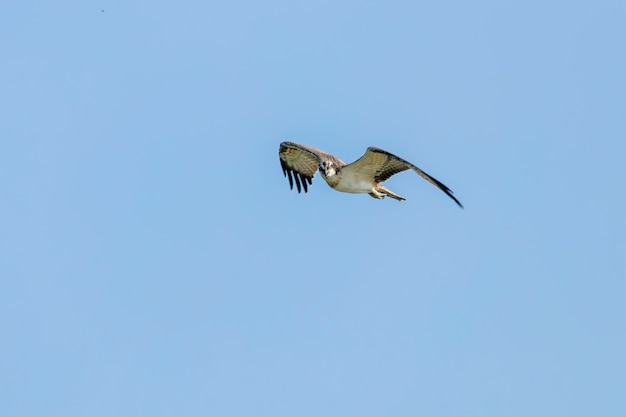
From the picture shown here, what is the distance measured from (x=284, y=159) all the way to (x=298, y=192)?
1125 mm

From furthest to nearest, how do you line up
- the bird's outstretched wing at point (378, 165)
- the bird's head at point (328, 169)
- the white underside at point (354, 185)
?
the bird's head at point (328, 169), the white underside at point (354, 185), the bird's outstretched wing at point (378, 165)

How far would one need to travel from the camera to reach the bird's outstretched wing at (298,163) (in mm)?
37438

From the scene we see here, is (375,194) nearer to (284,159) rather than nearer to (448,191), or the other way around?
(284,159)

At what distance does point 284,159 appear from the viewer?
38.4m

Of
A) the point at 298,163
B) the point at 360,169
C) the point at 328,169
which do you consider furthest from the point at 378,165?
the point at 298,163

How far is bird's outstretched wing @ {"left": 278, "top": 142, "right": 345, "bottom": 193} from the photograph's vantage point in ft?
123

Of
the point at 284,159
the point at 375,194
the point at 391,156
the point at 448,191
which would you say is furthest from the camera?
the point at 284,159

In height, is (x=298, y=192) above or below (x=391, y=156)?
above

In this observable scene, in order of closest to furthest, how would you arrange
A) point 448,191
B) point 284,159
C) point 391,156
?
point 448,191 < point 391,156 < point 284,159

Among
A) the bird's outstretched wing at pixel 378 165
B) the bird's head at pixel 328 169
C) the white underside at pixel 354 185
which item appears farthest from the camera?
the bird's head at pixel 328 169

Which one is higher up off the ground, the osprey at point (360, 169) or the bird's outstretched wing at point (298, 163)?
the bird's outstretched wing at point (298, 163)

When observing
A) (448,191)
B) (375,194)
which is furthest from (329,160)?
(448,191)

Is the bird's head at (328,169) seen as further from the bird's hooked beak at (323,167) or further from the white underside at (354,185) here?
the white underside at (354,185)

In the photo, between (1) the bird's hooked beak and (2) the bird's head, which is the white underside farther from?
(1) the bird's hooked beak
